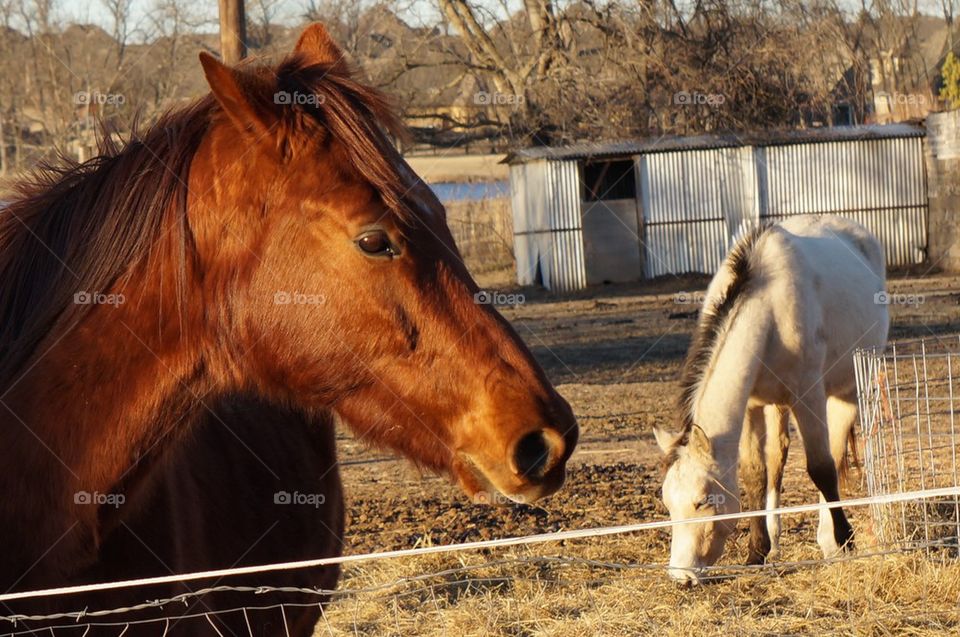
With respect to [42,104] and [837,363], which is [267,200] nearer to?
[837,363]

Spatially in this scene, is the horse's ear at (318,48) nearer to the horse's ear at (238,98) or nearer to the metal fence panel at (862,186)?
the horse's ear at (238,98)

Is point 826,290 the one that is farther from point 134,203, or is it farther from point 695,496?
point 134,203

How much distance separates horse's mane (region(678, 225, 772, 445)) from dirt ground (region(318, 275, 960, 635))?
97cm

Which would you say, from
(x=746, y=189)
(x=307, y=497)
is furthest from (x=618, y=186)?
(x=307, y=497)

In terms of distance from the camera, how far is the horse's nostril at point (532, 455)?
2.17 m

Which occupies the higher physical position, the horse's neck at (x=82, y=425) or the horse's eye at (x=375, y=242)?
the horse's eye at (x=375, y=242)

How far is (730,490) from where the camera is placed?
6.04 metres

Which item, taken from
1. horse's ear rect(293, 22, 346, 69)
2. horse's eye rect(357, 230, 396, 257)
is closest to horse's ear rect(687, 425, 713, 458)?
horse's ear rect(293, 22, 346, 69)

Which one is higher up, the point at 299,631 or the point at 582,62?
the point at 582,62

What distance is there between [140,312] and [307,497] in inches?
57.8
